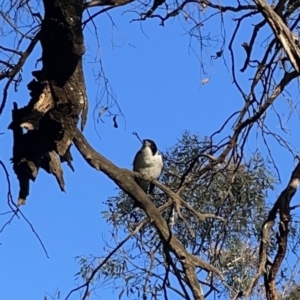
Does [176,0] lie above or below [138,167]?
below

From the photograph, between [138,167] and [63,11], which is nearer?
[63,11]

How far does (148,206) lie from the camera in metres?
3.07

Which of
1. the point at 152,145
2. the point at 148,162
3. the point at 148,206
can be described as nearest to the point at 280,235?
the point at 148,206

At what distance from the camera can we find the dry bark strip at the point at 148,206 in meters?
2.93

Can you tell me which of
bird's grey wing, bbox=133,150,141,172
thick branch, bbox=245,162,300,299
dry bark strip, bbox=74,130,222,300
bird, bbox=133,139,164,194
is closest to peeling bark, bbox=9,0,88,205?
dry bark strip, bbox=74,130,222,300

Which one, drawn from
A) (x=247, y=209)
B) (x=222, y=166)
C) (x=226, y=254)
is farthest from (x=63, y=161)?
(x=226, y=254)

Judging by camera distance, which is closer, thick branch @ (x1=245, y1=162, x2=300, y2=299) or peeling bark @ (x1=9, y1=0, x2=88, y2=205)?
thick branch @ (x1=245, y1=162, x2=300, y2=299)

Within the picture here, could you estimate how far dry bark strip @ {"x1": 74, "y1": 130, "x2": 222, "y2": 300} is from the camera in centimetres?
293

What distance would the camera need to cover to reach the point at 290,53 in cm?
260

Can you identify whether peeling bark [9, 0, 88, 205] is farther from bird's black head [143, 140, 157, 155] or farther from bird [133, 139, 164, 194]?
bird's black head [143, 140, 157, 155]

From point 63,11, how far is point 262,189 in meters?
3.51

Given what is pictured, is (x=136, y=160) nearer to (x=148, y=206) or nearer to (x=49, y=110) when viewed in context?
(x=148, y=206)

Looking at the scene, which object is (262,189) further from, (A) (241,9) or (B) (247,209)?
(A) (241,9)

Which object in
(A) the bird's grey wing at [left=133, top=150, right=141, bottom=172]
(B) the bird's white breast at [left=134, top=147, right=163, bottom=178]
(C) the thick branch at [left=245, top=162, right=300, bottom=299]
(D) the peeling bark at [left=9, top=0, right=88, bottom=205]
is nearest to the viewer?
(C) the thick branch at [left=245, top=162, right=300, bottom=299]
